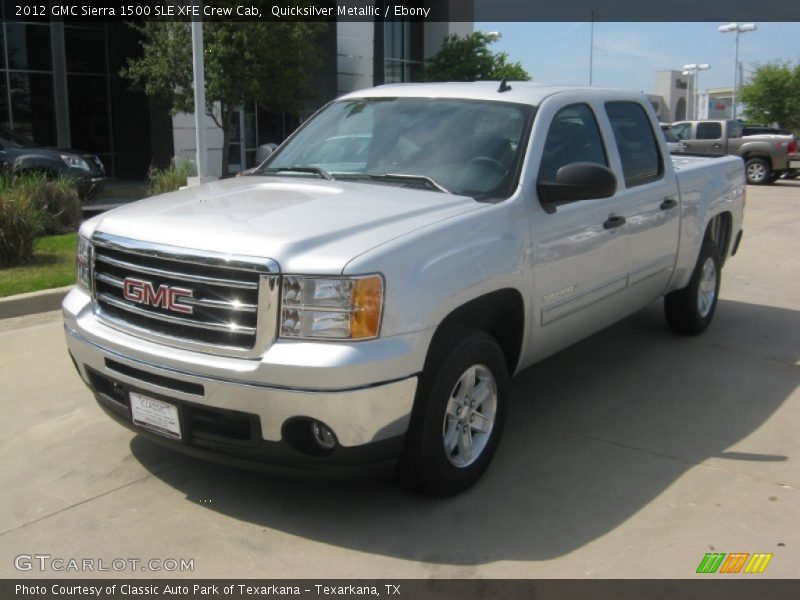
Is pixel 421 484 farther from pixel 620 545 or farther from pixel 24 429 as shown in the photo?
pixel 24 429

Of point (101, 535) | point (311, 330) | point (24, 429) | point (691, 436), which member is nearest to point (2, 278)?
point (24, 429)

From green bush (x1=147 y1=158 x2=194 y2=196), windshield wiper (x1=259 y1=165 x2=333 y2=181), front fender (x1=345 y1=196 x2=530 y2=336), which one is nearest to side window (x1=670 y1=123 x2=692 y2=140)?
green bush (x1=147 y1=158 x2=194 y2=196)

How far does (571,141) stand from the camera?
500 centimetres

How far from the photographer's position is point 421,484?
384 cm

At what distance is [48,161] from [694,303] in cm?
1221

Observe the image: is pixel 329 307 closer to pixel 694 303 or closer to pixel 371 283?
pixel 371 283

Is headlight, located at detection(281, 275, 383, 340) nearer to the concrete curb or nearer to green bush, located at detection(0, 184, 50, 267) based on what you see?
the concrete curb

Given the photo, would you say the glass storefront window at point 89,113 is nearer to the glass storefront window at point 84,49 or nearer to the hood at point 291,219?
the glass storefront window at point 84,49

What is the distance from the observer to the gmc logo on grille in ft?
11.7

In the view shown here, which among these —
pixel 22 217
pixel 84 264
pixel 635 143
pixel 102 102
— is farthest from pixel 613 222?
pixel 102 102

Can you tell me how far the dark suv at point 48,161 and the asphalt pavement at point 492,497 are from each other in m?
9.89

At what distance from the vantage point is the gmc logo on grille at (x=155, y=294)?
11.7ft
